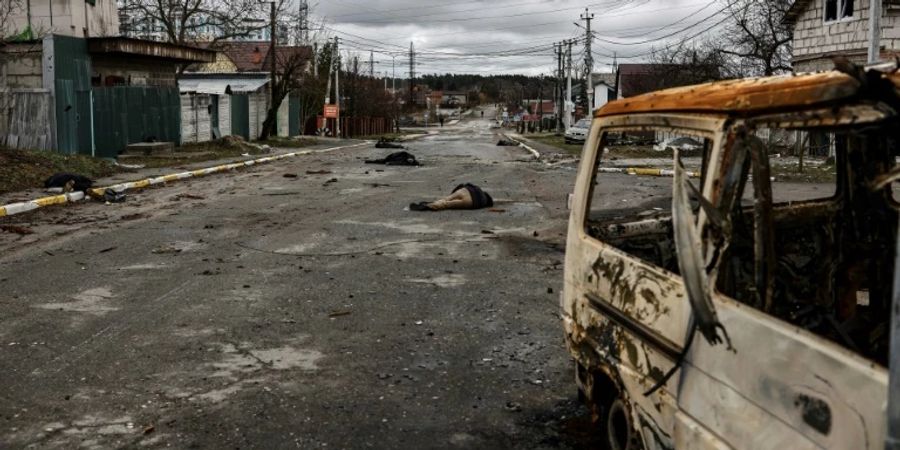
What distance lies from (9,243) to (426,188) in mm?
8643

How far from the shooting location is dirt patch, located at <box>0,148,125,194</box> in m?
16.5

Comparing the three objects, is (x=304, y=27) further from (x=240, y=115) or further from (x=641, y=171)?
(x=641, y=171)

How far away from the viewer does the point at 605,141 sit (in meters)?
4.05

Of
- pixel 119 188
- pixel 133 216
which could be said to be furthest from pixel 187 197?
pixel 133 216

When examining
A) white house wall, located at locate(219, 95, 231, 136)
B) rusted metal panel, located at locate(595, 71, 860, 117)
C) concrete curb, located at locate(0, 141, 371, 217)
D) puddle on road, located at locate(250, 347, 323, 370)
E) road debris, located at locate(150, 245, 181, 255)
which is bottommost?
puddle on road, located at locate(250, 347, 323, 370)

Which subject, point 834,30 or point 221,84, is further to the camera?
point 221,84

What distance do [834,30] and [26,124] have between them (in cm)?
2421

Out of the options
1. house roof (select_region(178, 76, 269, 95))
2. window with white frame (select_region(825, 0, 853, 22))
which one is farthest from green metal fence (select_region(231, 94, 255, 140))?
window with white frame (select_region(825, 0, 853, 22))

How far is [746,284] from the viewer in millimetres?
2766

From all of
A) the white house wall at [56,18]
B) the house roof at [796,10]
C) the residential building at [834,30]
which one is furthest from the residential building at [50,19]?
the house roof at [796,10]

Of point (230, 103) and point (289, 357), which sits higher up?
point (230, 103)

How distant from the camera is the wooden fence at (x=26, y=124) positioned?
71.6 feet

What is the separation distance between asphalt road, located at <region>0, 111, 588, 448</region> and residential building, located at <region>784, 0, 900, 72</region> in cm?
1854

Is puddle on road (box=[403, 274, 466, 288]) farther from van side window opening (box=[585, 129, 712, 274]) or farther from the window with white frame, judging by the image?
the window with white frame
